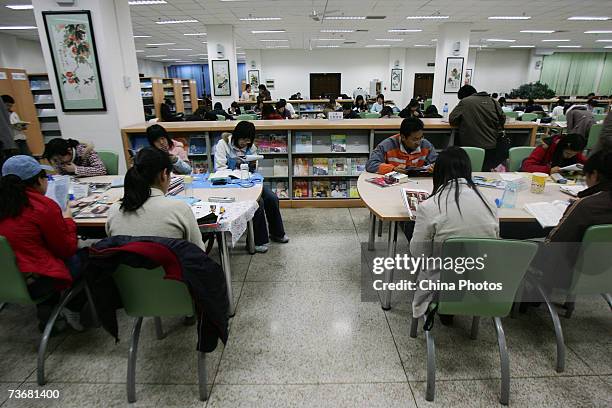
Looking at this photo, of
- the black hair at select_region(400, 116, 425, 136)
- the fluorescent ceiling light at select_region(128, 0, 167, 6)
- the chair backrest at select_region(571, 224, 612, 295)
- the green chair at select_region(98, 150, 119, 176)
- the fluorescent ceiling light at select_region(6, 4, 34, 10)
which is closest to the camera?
the chair backrest at select_region(571, 224, 612, 295)

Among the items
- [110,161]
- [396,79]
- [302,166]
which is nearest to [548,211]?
[302,166]

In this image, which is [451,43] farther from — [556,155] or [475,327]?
[475,327]

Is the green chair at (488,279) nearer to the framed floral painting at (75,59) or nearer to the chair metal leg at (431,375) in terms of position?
the chair metal leg at (431,375)

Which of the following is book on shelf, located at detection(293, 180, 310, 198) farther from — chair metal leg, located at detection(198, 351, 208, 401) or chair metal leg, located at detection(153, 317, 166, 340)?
chair metal leg, located at detection(198, 351, 208, 401)

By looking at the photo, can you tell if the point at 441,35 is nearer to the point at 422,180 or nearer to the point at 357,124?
the point at 357,124

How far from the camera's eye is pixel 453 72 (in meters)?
9.02

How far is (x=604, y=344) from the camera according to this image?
7.07 feet

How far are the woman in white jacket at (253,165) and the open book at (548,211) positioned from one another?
213 centimetres

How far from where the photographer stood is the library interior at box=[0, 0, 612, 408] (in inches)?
66.7

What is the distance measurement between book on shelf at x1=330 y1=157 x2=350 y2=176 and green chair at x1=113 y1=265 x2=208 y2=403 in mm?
3210

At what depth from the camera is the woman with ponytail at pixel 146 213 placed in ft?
5.54

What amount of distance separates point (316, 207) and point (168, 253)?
3345mm

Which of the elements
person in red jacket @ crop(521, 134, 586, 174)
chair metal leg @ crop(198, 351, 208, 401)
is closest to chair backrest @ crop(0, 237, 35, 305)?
chair metal leg @ crop(198, 351, 208, 401)

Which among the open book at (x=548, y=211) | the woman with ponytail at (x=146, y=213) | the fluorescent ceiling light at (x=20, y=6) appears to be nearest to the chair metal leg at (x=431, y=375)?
the open book at (x=548, y=211)
